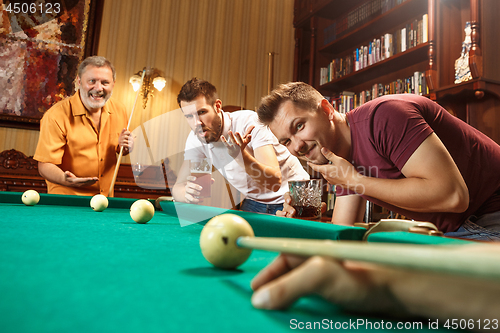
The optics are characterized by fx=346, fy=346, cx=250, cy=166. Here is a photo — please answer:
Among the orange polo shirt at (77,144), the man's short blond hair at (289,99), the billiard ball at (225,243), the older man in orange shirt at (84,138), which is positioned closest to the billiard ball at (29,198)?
the older man in orange shirt at (84,138)

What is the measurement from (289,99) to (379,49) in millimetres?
2404

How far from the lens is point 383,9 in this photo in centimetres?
368

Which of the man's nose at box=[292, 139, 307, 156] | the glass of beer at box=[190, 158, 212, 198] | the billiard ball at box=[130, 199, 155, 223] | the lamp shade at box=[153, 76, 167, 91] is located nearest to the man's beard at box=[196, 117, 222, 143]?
the glass of beer at box=[190, 158, 212, 198]

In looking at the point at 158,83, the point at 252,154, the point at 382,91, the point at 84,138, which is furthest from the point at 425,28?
the point at 158,83

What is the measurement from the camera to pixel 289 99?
187 centimetres

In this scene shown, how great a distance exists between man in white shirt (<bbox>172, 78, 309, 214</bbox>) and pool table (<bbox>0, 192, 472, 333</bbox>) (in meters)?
1.38

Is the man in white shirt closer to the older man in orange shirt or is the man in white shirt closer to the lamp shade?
the older man in orange shirt

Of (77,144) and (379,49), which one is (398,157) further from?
(379,49)

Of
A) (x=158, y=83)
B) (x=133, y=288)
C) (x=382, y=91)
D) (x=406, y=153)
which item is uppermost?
(x=158, y=83)

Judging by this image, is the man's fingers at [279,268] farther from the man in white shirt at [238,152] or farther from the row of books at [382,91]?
the row of books at [382,91]

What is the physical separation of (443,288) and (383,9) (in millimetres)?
3862

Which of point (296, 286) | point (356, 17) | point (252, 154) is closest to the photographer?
point (296, 286)

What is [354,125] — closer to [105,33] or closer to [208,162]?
[208,162]

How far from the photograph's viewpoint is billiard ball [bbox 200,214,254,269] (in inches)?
29.1
